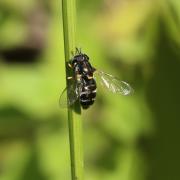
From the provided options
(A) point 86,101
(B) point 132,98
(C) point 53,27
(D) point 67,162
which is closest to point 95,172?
(D) point 67,162

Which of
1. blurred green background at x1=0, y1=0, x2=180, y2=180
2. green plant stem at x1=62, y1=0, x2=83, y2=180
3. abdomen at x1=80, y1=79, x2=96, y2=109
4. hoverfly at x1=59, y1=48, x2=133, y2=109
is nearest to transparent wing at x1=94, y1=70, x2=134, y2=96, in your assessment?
hoverfly at x1=59, y1=48, x2=133, y2=109

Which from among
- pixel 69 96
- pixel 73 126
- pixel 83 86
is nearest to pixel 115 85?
pixel 83 86

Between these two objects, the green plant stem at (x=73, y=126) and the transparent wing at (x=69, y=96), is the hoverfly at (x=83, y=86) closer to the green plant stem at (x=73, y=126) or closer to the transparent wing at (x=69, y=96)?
the transparent wing at (x=69, y=96)

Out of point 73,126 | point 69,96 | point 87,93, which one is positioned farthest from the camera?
point 87,93

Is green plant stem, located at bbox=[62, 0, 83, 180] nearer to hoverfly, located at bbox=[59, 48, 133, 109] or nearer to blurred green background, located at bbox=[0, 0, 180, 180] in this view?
hoverfly, located at bbox=[59, 48, 133, 109]

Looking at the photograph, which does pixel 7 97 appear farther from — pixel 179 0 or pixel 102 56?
pixel 179 0

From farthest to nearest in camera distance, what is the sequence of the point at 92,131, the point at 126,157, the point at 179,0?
the point at 92,131
the point at 126,157
the point at 179,0

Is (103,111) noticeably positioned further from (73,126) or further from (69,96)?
(73,126)

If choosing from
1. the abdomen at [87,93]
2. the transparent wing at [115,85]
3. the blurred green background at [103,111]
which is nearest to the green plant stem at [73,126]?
the abdomen at [87,93]

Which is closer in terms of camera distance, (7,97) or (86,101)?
(86,101)
